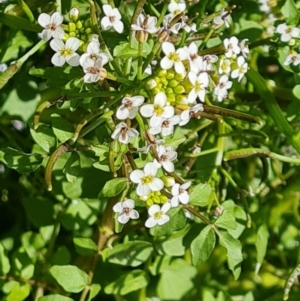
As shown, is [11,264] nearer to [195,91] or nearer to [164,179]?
[164,179]

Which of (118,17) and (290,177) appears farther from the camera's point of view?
(290,177)

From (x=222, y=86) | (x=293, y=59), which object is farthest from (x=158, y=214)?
(x=293, y=59)

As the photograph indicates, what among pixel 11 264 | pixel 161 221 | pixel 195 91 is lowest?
pixel 11 264

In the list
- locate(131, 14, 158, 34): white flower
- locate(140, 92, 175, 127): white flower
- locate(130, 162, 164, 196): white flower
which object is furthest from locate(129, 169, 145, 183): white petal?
locate(131, 14, 158, 34): white flower

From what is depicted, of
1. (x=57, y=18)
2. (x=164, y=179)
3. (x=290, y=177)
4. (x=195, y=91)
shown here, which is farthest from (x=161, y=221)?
(x=290, y=177)

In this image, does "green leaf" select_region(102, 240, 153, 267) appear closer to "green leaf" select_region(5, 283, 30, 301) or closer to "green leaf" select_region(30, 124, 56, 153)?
"green leaf" select_region(5, 283, 30, 301)

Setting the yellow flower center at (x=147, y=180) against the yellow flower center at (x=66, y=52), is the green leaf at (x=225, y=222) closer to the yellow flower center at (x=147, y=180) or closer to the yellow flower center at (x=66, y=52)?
the yellow flower center at (x=147, y=180)

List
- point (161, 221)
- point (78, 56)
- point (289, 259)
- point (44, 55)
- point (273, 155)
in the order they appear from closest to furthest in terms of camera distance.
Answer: point (78, 56) < point (161, 221) < point (273, 155) < point (44, 55) < point (289, 259)

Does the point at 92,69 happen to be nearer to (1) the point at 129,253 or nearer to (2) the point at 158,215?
(2) the point at 158,215
